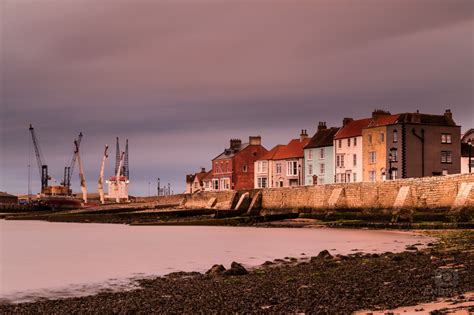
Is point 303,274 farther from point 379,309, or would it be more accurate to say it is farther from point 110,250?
point 110,250

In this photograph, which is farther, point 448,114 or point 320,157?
point 320,157

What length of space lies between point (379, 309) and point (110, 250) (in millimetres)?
20322

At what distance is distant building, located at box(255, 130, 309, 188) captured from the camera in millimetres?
85625

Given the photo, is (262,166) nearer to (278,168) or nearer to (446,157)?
(278,168)

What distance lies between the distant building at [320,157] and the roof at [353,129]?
185cm

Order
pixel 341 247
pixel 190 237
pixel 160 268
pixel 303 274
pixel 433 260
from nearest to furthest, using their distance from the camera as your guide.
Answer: pixel 303 274 → pixel 433 260 → pixel 160 268 → pixel 341 247 → pixel 190 237

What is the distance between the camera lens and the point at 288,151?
8869 centimetres

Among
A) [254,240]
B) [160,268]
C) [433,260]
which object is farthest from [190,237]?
[433,260]

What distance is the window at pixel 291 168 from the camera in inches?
3386

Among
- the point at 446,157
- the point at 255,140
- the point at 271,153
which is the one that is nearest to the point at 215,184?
the point at 255,140

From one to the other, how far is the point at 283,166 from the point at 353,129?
15852 millimetres

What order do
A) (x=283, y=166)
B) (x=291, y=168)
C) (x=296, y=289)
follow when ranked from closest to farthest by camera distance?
1. (x=296, y=289)
2. (x=291, y=168)
3. (x=283, y=166)

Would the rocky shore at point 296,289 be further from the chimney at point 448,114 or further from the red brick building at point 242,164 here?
the red brick building at point 242,164

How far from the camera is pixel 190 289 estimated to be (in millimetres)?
15891
